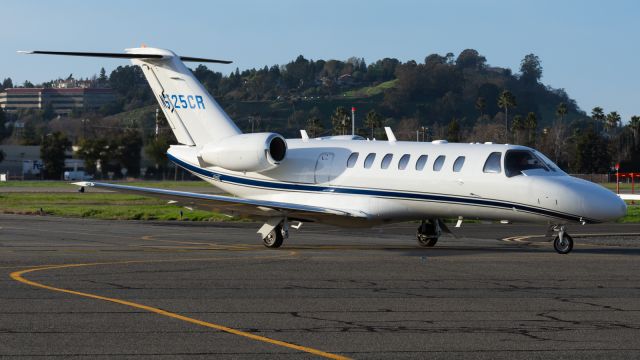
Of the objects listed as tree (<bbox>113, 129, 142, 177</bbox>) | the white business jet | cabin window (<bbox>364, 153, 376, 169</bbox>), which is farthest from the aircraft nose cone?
tree (<bbox>113, 129, 142, 177</bbox>)

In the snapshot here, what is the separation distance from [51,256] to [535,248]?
1100cm

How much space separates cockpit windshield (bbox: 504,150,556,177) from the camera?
22344 millimetres

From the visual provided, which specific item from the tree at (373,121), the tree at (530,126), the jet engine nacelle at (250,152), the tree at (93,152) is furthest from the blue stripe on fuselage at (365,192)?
the tree at (373,121)

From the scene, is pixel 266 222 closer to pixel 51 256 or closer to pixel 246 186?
pixel 246 186

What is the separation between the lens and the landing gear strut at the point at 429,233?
24.5 metres

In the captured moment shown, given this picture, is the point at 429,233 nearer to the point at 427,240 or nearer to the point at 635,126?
the point at 427,240

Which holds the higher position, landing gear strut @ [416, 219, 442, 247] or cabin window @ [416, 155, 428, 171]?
cabin window @ [416, 155, 428, 171]

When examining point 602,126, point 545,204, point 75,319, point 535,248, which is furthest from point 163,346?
point 602,126

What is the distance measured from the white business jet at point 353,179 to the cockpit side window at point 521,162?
0.02 m

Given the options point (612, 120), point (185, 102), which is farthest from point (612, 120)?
point (185, 102)

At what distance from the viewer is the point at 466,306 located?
1341cm

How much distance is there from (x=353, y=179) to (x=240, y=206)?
9.53 ft

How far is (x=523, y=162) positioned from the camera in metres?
22.5

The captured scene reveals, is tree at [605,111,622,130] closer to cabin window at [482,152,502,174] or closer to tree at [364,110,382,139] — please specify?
tree at [364,110,382,139]
